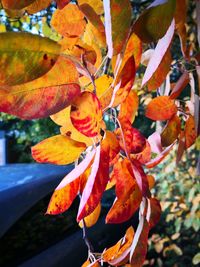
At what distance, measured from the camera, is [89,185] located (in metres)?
0.34

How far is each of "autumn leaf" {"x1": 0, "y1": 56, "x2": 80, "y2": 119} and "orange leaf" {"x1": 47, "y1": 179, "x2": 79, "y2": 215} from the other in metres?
0.11

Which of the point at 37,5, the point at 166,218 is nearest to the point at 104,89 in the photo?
the point at 37,5

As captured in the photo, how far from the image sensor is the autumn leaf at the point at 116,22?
323mm

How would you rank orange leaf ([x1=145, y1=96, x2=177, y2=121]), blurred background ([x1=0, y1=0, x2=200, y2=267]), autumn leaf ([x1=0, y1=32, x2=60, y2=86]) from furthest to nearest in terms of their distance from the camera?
blurred background ([x1=0, y1=0, x2=200, y2=267]) → orange leaf ([x1=145, y1=96, x2=177, y2=121]) → autumn leaf ([x1=0, y1=32, x2=60, y2=86])

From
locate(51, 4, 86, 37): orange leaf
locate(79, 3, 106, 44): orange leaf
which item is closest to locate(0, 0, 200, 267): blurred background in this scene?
locate(51, 4, 86, 37): orange leaf

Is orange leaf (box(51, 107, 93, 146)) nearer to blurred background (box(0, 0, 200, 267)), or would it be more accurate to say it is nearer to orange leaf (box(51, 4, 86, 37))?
orange leaf (box(51, 4, 86, 37))

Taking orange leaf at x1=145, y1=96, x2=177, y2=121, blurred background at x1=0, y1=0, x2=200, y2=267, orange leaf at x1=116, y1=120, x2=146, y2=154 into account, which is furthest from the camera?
blurred background at x1=0, y1=0, x2=200, y2=267

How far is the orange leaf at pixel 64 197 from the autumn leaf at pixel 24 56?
0.49 ft

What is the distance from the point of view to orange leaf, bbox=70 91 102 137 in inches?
13.1

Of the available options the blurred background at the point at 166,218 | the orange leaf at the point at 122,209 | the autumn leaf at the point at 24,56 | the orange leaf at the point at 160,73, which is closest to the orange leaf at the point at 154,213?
the orange leaf at the point at 122,209

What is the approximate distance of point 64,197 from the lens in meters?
0.42

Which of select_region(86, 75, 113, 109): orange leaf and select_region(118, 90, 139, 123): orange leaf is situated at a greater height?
select_region(86, 75, 113, 109): orange leaf

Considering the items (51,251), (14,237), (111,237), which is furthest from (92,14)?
(111,237)

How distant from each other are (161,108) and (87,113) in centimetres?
20
